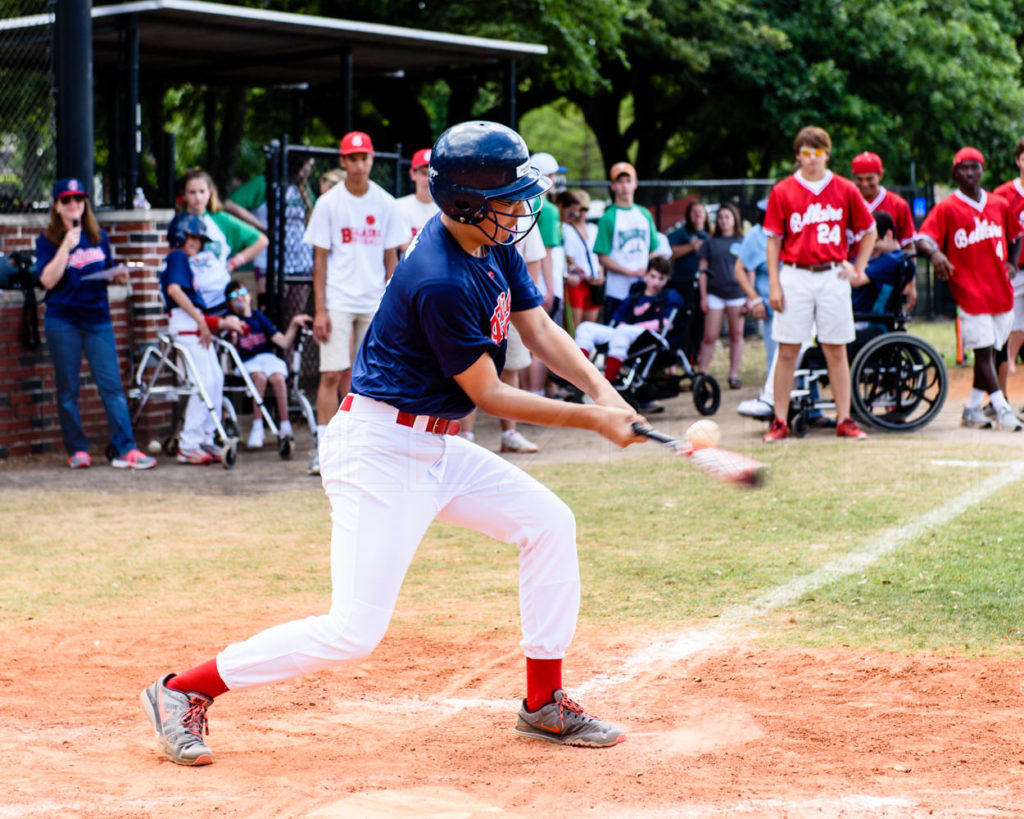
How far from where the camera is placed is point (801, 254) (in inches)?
404

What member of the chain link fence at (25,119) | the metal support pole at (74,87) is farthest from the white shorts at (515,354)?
the chain link fence at (25,119)

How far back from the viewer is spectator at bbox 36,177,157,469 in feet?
32.9

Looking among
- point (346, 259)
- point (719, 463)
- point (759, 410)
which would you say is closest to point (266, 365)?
point (346, 259)

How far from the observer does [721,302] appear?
14.8m

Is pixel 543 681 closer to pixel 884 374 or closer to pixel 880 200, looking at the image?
pixel 884 374

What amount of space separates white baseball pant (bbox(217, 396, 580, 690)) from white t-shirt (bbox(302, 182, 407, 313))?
543 centimetres

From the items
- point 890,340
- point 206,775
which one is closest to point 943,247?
point 890,340

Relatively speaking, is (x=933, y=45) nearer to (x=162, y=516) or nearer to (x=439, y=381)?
(x=162, y=516)

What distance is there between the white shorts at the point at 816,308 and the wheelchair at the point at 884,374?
A: 0.68 meters

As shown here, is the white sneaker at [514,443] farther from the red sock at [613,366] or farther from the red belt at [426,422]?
the red belt at [426,422]

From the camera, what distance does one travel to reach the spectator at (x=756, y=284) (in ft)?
36.9

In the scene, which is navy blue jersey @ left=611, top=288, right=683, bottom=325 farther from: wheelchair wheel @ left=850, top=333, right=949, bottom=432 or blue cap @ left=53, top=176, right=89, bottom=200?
blue cap @ left=53, top=176, right=89, bottom=200

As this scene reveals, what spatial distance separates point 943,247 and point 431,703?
7638 mm

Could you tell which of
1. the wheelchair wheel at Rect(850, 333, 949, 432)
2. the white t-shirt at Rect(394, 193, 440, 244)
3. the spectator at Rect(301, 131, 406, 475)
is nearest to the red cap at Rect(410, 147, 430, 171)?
the white t-shirt at Rect(394, 193, 440, 244)
